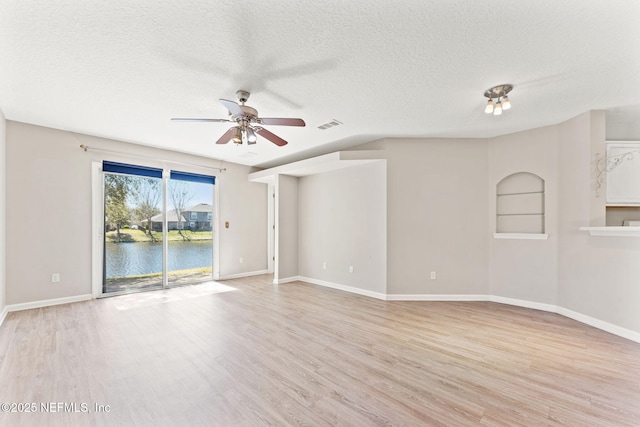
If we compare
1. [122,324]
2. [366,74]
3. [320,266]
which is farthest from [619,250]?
[122,324]

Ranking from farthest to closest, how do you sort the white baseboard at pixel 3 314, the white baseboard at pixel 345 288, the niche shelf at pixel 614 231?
the white baseboard at pixel 345 288 → the white baseboard at pixel 3 314 → the niche shelf at pixel 614 231


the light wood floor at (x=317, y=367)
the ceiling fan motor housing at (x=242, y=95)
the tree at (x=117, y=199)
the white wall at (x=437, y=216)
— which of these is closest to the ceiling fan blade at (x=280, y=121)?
the ceiling fan motor housing at (x=242, y=95)

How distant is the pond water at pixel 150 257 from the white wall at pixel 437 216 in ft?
13.1

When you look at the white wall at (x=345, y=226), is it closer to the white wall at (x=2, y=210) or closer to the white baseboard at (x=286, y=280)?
the white baseboard at (x=286, y=280)

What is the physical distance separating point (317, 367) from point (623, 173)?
4.73 metres

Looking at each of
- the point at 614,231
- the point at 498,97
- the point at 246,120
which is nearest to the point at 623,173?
the point at 614,231

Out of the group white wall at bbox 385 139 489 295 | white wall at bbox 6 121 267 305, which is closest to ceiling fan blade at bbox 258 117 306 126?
white wall at bbox 385 139 489 295

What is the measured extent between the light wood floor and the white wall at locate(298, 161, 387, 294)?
43.0 inches

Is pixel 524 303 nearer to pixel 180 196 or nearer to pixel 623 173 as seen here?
pixel 623 173

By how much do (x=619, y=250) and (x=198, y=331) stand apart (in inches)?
201

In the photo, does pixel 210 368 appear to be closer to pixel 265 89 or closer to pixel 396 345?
pixel 396 345

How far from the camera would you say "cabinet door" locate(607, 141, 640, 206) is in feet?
11.4

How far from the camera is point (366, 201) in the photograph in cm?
477

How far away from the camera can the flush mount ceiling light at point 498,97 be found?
2.73 m
